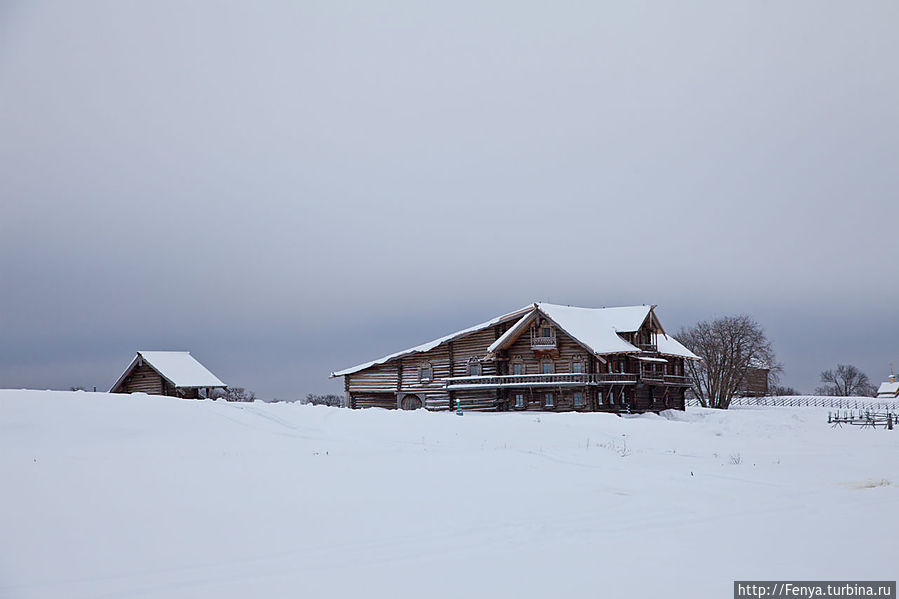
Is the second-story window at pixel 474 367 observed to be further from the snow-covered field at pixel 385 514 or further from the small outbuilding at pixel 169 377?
the snow-covered field at pixel 385 514

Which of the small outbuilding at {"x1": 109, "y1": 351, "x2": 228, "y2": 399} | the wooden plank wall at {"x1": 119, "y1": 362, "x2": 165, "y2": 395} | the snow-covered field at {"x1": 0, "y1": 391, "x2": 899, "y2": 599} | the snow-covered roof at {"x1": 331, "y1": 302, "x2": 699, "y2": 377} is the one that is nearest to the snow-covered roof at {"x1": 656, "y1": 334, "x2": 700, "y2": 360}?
the snow-covered roof at {"x1": 331, "y1": 302, "x2": 699, "y2": 377}

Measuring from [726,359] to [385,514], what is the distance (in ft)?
211

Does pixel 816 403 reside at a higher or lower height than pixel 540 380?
lower

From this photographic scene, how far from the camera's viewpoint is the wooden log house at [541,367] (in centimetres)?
4822

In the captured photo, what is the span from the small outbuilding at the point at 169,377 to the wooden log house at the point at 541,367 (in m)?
10.8

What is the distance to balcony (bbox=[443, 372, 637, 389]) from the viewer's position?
46.8 m

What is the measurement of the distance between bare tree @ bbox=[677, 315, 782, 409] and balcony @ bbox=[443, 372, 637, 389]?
75.0ft

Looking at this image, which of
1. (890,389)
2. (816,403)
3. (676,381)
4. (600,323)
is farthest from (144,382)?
(890,389)

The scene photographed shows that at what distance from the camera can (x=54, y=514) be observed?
32.0 ft

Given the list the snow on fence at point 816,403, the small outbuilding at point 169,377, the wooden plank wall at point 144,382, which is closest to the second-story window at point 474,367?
the small outbuilding at point 169,377

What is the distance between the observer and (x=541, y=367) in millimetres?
49625

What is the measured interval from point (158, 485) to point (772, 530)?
9827 mm

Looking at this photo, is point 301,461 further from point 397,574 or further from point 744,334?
point 744,334

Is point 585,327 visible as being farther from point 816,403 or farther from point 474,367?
point 816,403
